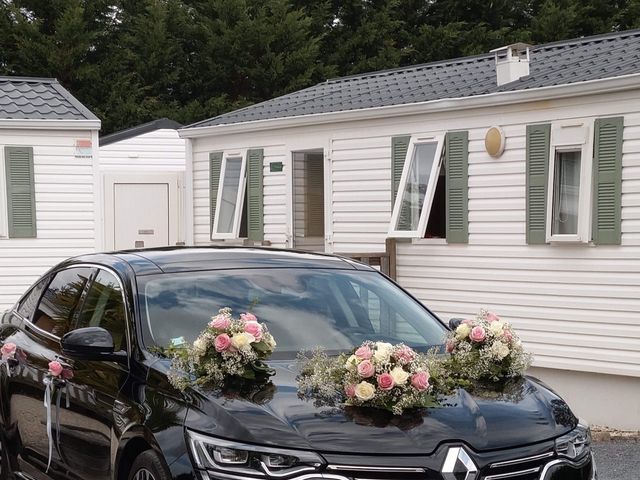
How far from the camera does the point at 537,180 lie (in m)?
11.1

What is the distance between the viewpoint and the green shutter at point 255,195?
1467cm

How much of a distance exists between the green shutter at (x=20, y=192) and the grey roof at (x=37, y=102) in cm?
54

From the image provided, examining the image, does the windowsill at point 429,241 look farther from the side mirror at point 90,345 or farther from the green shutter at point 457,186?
the side mirror at point 90,345

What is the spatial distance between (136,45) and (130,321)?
2889 centimetres

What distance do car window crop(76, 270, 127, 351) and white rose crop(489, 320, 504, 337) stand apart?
1.75 meters

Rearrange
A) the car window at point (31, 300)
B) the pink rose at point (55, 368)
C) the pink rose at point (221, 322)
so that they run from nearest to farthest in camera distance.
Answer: the pink rose at point (221, 322)
the pink rose at point (55, 368)
the car window at point (31, 300)

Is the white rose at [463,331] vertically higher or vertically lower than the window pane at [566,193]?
lower

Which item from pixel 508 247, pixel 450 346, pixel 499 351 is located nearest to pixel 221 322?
pixel 450 346

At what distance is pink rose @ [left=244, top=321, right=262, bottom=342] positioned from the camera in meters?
4.57

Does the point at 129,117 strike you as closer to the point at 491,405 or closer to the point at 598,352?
the point at 598,352

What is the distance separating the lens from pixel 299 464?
3.91 metres

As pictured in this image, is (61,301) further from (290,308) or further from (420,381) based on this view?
(420,381)

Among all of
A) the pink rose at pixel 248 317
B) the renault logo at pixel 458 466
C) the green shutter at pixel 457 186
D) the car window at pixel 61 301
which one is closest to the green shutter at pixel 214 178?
the green shutter at pixel 457 186

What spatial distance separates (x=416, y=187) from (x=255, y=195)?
3.05m
